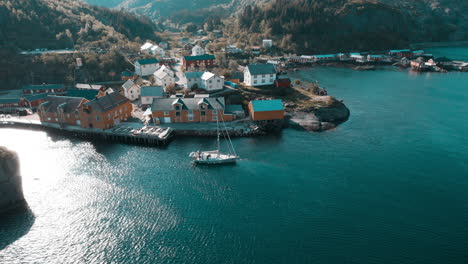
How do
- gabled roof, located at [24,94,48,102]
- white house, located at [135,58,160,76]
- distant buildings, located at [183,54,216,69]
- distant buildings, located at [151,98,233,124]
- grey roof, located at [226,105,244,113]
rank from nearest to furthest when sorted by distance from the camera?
distant buildings, located at [151,98,233,124]
grey roof, located at [226,105,244,113]
gabled roof, located at [24,94,48,102]
white house, located at [135,58,160,76]
distant buildings, located at [183,54,216,69]

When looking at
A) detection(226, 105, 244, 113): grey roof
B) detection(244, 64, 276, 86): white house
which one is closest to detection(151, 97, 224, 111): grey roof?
detection(226, 105, 244, 113): grey roof

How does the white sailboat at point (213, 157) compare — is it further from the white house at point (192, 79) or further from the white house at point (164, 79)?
the white house at point (164, 79)

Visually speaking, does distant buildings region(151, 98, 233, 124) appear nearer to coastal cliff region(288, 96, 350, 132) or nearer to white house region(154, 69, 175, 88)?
coastal cliff region(288, 96, 350, 132)

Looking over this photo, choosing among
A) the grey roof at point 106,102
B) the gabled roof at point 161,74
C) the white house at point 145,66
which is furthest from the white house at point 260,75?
the white house at point 145,66

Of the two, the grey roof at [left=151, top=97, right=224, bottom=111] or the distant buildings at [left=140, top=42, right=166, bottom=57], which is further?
the distant buildings at [left=140, top=42, right=166, bottom=57]

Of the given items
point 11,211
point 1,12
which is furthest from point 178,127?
point 1,12

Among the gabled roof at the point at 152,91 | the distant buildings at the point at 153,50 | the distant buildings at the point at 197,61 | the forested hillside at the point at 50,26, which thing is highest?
the forested hillside at the point at 50,26

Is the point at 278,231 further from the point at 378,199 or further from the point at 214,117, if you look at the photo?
the point at 214,117
